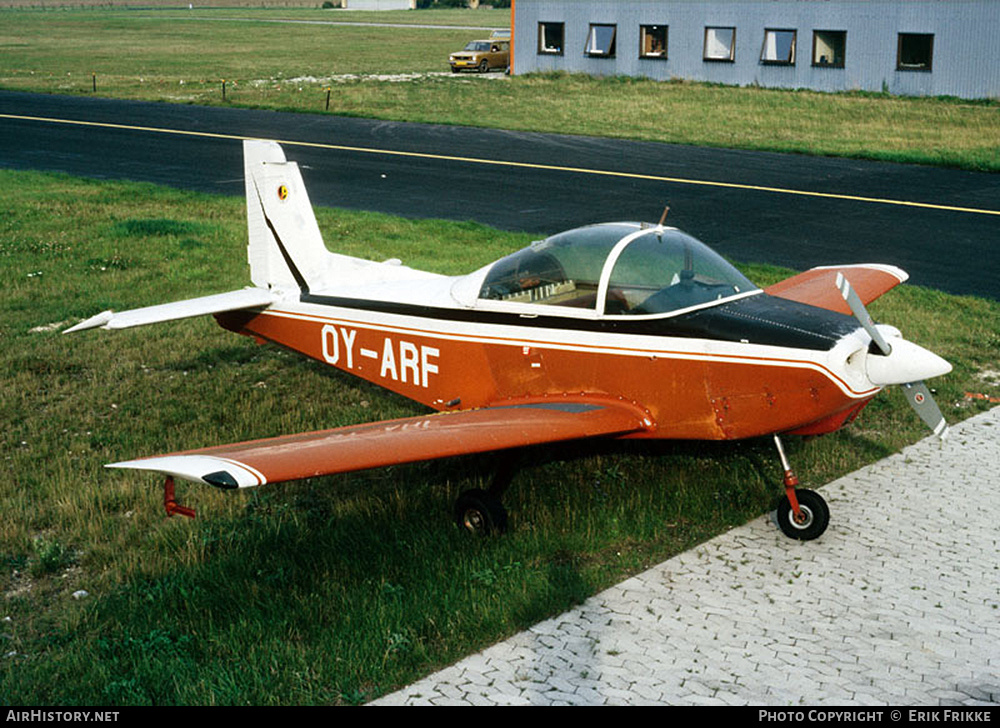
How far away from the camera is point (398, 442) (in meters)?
6.64

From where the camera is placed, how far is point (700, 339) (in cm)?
709

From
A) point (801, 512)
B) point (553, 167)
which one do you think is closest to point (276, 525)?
point (801, 512)

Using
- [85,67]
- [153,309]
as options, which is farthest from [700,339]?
[85,67]

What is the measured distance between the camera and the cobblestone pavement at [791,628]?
5449 mm

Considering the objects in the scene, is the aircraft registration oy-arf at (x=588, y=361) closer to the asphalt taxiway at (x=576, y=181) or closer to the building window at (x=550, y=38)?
the asphalt taxiway at (x=576, y=181)

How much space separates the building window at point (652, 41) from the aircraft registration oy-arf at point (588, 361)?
117ft

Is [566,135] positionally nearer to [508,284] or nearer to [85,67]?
[508,284]

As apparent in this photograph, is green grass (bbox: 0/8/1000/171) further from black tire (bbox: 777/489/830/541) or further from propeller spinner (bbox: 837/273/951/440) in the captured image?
propeller spinner (bbox: 837/273/951/440)

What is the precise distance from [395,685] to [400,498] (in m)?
2.51

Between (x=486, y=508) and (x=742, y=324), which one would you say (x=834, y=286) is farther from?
(x=486, y=508)

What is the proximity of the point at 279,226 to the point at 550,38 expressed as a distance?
38657 mm

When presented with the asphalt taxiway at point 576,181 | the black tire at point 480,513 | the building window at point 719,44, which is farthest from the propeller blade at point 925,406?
the building window at point 719,44

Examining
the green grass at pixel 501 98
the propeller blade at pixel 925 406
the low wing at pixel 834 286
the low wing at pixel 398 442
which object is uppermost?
the green grass at pixel 501 98
